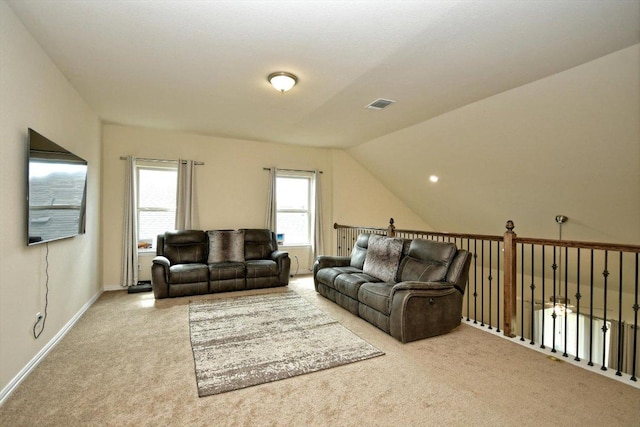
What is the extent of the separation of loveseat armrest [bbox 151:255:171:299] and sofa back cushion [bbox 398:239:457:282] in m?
3.31

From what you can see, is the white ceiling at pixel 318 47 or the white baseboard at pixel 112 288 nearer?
the white ceiling at pixel 318 47

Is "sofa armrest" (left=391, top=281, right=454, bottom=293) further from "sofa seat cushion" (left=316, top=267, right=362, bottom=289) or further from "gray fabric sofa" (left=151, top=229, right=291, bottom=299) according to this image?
"gray fabric sofa" (left=151, top=229, right=291, bottom=299)

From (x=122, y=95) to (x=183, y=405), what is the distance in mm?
3612

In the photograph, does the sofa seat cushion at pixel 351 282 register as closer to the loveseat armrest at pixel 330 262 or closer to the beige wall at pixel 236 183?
the loveseat armrest at pixel 330 262

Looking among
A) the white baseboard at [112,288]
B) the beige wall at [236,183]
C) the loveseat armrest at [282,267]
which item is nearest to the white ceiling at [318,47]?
the beige wall at [236,183]

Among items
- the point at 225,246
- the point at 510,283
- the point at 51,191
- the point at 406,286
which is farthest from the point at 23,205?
the point at 510,283

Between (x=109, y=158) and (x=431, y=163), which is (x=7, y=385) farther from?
(x=431, y=163)

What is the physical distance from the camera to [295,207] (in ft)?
21.5

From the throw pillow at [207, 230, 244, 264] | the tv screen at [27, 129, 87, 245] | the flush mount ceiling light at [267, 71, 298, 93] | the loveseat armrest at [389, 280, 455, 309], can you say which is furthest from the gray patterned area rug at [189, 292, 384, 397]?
the flush mount ceiling light at [267, 71, 298, 93]

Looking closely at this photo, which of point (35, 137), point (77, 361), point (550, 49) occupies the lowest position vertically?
point (77, 361)

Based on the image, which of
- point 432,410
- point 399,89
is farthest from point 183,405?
point 399,89

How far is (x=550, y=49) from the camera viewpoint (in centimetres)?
259

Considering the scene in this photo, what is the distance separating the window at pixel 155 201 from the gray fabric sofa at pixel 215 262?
508mm

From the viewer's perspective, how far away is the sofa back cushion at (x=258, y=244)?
5484mm
